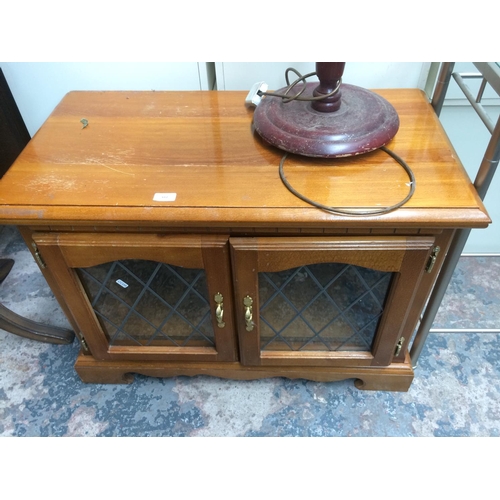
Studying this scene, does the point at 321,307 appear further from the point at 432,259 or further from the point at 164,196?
the point at 164,196

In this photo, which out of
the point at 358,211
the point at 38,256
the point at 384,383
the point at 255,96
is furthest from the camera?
the point at 384,383

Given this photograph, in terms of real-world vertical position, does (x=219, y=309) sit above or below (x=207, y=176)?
below

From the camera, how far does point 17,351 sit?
1.18m

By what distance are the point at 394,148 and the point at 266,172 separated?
25cm

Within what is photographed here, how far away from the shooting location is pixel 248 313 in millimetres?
850

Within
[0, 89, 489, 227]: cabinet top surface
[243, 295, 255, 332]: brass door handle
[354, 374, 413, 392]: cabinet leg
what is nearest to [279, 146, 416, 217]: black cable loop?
[0, 89, 489, 227]: cabinet top surface

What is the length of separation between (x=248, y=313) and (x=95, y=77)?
0.79m

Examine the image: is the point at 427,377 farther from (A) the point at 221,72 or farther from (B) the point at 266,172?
(A) the point at 221,72

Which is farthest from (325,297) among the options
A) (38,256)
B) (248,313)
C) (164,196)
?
(38,256)

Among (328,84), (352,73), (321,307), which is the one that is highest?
(328,84)

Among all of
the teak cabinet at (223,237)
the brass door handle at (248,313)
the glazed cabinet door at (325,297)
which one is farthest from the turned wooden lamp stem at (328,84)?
the brass door handle at (248,313)

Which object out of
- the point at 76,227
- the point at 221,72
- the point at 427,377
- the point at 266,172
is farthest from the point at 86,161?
the point at 427,377
